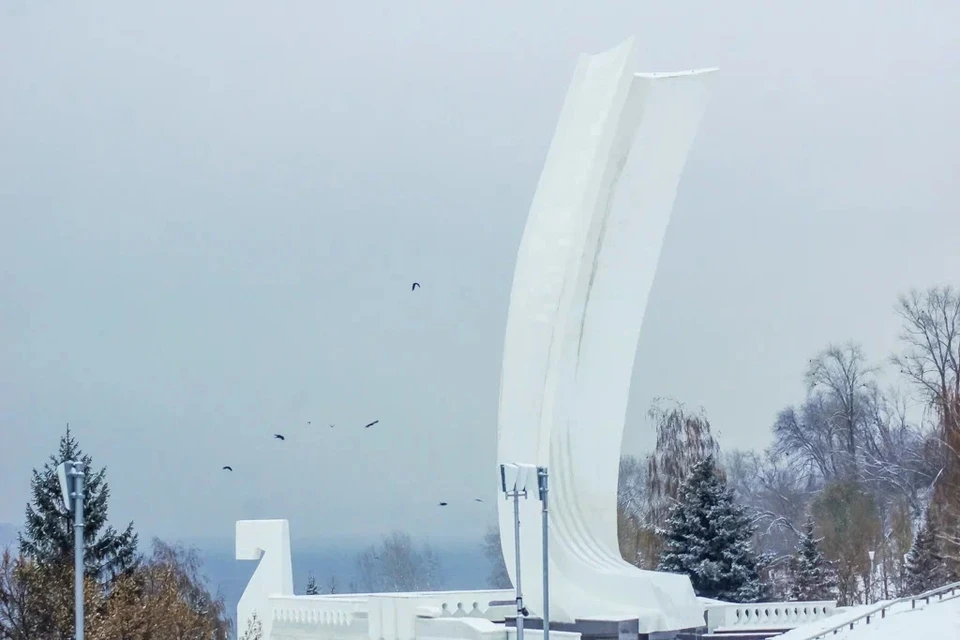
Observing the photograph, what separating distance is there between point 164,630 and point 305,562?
180887 millimetres

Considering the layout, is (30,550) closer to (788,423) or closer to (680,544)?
(680,544)

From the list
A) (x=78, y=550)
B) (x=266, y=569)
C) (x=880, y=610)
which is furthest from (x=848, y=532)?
(x=78, y=550)

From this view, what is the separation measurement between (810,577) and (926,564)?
256 centimetres

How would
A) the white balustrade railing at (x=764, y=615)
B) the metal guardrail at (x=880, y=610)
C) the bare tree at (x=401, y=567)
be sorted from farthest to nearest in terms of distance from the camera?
the bare tree at (x=401, y=567)
the white balustrade railing at (x=764, y=615)
the metal guardrail at (x=880, y=610)

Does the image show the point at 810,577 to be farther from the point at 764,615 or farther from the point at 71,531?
the point at 71,531

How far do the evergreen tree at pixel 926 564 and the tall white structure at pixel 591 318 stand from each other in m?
11.3

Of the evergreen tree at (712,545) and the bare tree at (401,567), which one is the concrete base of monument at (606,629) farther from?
the bare tree at (401,567)

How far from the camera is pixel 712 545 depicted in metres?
25.2

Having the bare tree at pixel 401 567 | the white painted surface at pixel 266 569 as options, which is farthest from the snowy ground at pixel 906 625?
the bare tree at pixel 401 567

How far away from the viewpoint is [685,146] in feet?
60.5

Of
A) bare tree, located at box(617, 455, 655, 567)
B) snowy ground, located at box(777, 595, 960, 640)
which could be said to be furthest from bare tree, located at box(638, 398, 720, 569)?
snowy ground, located at box(777, 595, 960, 640)

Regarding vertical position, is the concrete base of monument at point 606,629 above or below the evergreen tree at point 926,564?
below

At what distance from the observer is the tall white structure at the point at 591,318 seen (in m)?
17.1

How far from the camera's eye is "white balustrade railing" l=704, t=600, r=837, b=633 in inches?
768
